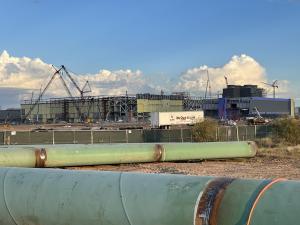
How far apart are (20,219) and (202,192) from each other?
131 inches

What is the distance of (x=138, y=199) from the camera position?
253 inches

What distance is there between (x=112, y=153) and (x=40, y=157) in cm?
365

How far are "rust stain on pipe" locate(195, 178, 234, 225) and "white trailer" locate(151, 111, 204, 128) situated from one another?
65.4 m

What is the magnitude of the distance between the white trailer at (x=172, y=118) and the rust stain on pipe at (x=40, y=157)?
5364 centimetres

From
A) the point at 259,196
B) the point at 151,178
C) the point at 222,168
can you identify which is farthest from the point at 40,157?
the point at 259,196

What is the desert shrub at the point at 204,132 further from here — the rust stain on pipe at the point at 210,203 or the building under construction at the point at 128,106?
the building under construction at the point at 128,106

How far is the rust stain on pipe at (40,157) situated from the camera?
1775 cm

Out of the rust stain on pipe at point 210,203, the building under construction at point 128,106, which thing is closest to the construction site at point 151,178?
the rust stain on pipe at point 210,203

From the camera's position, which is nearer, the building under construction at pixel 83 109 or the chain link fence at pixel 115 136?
the chain link fence at pixel 115 136

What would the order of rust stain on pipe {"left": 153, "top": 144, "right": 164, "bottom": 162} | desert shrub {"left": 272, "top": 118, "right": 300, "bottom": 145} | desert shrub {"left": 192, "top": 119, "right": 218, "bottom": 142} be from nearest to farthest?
rust stain on pipe {"left": 153, "top": 144, "right": 164, "bottom": 162} < desert shrub {"left": 272, "top": 118, "right": 300, "bottom": 145} < desert shrub {"left": 192, "top": 119, "right": 218, "bottom": 142}

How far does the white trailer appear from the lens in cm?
7206

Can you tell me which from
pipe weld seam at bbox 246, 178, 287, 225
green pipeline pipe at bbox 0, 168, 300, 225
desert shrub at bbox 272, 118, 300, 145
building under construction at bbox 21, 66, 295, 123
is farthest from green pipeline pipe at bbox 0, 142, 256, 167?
building under construction at bbox 21, 66, 295, 123

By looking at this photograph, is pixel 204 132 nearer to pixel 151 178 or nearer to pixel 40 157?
pixel 40 157

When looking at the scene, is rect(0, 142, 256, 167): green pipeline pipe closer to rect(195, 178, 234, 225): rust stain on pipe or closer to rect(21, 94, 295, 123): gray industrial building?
rect(195, 178, 234, 225): rust stain on pipe
